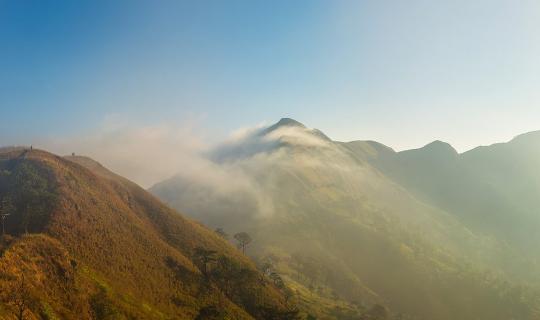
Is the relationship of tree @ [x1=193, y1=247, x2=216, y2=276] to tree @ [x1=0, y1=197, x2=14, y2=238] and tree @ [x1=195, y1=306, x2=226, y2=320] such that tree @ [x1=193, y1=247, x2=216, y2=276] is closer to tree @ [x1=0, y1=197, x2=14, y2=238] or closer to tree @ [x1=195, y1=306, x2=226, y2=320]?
tree @ [x1=195, y1=306, x2=226, y2=320]

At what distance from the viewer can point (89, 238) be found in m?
111

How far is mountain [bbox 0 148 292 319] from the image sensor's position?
252 feet

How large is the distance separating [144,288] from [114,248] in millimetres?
18410

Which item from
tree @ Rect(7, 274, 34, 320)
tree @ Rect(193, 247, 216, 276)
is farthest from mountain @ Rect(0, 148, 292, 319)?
tree @ Rect(193, 247, 216, 276)

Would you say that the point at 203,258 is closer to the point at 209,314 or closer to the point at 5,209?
the point at 209,314

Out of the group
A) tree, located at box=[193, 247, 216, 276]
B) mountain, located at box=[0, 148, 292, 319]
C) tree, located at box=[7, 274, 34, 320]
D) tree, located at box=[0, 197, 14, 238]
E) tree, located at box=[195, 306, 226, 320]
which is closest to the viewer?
tree, located at box=[7, 274, 34, 320]

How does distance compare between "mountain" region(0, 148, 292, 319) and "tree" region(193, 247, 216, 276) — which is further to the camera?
"tree" region(193, 247, 216, 276)

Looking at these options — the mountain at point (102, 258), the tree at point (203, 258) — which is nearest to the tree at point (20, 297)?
the mountain at point (102, 258)

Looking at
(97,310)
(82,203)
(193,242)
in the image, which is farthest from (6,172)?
(97,310)

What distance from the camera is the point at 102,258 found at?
107 m

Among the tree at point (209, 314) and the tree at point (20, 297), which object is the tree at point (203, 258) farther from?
the tree at point (20, 297)

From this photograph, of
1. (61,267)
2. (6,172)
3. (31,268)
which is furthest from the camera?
(6,172)

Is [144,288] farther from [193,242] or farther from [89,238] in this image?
[193,242]

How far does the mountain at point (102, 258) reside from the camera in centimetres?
7688
